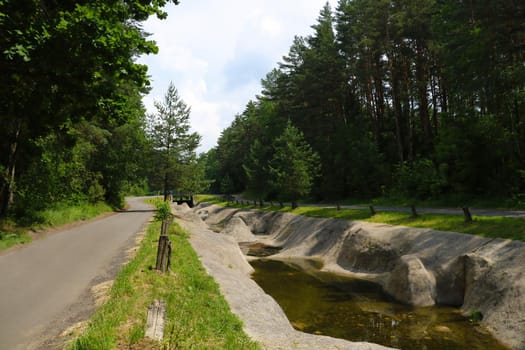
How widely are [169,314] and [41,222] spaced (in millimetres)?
15234

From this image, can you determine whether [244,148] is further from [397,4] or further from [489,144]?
[489,144]

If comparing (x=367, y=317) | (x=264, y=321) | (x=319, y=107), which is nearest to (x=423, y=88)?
(x=319, y=107)

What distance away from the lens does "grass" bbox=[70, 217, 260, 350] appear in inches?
203

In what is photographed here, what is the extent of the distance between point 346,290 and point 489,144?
1803 cm

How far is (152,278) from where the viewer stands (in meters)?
8.53

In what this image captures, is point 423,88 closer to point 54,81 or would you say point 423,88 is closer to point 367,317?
point 367,317

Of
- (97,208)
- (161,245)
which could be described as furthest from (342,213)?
(97,208)

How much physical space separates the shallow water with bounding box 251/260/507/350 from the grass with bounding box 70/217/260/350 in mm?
4027

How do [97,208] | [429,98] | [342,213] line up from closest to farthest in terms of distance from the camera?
1. [342,213]
2. [97,208]
3. [429,98]

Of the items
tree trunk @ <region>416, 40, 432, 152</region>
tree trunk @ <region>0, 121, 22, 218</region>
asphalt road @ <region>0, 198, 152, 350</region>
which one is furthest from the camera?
tree trunk @ <region>416, 40, 432, 152</region>

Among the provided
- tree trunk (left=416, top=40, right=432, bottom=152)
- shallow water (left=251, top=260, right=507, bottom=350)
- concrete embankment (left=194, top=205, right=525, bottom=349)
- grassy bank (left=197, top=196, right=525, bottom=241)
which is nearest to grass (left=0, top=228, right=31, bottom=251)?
shallow water (left=251, top=260, right=507, bottom=350)

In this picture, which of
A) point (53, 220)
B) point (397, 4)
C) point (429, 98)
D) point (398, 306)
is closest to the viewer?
point (398, 306)

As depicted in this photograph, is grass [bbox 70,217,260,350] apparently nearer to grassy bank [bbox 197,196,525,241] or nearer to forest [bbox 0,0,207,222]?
forest [bbox 0,0,207,222]

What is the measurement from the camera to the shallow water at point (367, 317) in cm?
930
